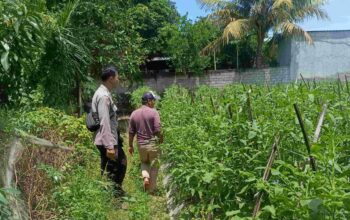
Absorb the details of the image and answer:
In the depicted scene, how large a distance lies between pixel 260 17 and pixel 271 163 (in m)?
22.6

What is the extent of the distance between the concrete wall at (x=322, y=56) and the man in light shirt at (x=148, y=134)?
16.7 metres

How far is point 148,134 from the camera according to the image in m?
6.79

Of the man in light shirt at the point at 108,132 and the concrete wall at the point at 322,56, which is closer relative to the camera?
the man in light shirt at the point at 108,132

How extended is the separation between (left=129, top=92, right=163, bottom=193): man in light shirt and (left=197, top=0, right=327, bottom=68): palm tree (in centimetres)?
1774

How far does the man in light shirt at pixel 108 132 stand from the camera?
556 centimetres

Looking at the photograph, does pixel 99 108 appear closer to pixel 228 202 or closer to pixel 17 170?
pixel 17 170

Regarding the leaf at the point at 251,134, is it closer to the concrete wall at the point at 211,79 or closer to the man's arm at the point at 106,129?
the man's arm at the point at 106,129

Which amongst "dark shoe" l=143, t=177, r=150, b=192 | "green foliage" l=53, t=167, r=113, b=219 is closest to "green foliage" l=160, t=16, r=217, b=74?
"dark shoe" l=143, t=177, r=150, b=192

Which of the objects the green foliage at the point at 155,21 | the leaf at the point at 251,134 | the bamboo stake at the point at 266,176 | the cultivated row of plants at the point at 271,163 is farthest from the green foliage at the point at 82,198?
the green foliage at the point at 155,21

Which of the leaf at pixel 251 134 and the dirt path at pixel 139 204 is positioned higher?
the leaf at pixel 251 134

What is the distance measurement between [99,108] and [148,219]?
1355mm

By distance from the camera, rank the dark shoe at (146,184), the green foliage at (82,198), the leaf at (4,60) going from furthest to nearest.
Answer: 1. the dark shoe at (146,184)
2. the green foliage at (82,198)
3. the leaf at (4,60)

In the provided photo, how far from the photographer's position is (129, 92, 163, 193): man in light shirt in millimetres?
6766

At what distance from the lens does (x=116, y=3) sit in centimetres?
1341
